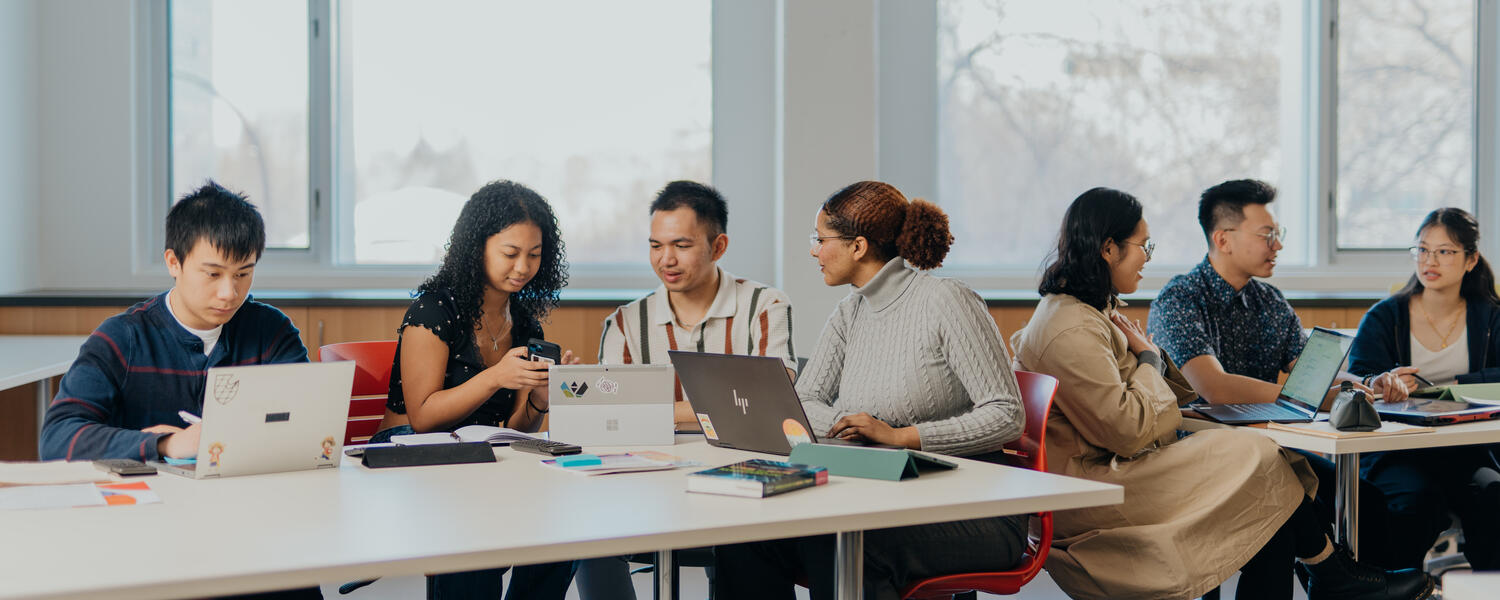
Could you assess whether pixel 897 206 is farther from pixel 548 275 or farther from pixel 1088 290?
pixel 548 275

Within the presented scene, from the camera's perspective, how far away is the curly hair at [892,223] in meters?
2.49

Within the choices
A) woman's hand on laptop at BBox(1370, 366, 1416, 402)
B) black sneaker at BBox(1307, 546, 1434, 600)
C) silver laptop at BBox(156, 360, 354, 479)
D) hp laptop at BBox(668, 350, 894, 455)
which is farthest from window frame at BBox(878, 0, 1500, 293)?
silver laptop at BBox(156, 360, 354, 479)

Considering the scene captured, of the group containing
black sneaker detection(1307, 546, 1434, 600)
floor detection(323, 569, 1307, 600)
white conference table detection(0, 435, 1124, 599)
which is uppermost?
white conference table detection(0, 435, 1124, 599)

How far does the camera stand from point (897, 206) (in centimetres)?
252

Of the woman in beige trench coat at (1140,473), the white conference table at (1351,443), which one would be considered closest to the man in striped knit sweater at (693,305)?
the woman in beige trench coat at (1140,473)

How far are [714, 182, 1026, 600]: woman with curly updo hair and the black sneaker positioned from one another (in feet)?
2.83

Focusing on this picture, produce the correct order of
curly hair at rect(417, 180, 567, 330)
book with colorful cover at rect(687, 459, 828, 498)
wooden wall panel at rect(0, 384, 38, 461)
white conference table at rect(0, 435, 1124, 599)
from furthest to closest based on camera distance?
wooden wall panel at rect(0, 384, 38, 461), curly hair at rect(417, 180, 567, 330), book with colorful cover at rect(687, 459, 828, 498), white conference table at rect(0, 435, 1124, 599)

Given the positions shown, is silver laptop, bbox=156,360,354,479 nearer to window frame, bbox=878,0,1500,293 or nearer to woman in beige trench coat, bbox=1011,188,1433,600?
woman in beige trench coat, bbox=1011,188,1433,600

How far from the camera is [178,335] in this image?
2225 millimetres

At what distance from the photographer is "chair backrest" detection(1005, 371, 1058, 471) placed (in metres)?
2.33

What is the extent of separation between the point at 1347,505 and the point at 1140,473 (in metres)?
0.56

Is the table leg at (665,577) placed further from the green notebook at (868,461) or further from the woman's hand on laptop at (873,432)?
the woman's hand on laptop at (873,432)

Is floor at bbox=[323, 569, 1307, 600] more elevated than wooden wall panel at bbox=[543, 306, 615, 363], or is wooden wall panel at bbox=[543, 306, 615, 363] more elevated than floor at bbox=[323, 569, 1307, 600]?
wooden wall panel at bbox=[543, 306, 615, 363]

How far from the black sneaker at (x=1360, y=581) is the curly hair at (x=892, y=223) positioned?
1.16 m
